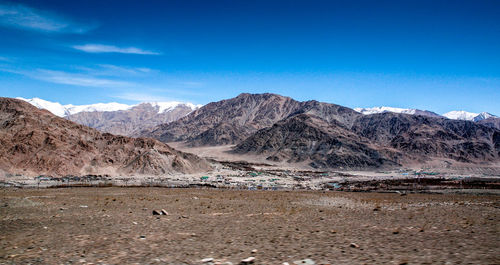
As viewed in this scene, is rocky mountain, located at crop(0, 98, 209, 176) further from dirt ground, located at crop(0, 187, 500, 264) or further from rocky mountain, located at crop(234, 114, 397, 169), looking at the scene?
rocky mountain, located at crop(234, 114, 397, 169)

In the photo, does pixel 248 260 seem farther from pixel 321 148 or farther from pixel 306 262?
pixel 321 148

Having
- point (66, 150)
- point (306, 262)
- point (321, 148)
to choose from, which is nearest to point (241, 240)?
point (306, 262)

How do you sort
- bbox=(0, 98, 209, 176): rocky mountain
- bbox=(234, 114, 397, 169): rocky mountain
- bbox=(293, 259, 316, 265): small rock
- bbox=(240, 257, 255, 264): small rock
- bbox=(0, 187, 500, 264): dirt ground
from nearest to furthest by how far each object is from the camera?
bbox=(293, 259, 316, 265): small rock, bbox=(240, 257, 255, 264): small rock, bbox=(0, 187, 500, 264): dirt ground, bbox=(0, 98, 209, 176): rocky mountain, bbox=(234, 114, 397, 169): rocky mountain

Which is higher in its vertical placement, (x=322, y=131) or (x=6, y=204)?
(x=322, y=131)

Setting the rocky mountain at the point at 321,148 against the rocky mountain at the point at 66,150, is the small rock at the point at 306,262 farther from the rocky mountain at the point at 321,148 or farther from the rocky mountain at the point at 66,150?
the rocky mountain at the point at 321,148

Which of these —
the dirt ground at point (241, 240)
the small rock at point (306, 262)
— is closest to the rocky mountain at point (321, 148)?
the dirt ground at point (241, 240)

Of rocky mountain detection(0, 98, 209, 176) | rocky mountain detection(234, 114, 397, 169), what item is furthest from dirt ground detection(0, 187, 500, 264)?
rocky mountain detection(234, 114, 397, 169)

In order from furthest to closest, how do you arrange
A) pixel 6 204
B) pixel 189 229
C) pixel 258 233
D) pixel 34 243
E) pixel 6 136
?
pixel 6 136 < pixel 6 204 < pixel 189 229 < pixel 258 233 < pixel 34 243

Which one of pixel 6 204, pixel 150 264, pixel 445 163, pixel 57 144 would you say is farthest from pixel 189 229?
pixel 445 163

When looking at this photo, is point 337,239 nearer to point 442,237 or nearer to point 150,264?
point 442,237
